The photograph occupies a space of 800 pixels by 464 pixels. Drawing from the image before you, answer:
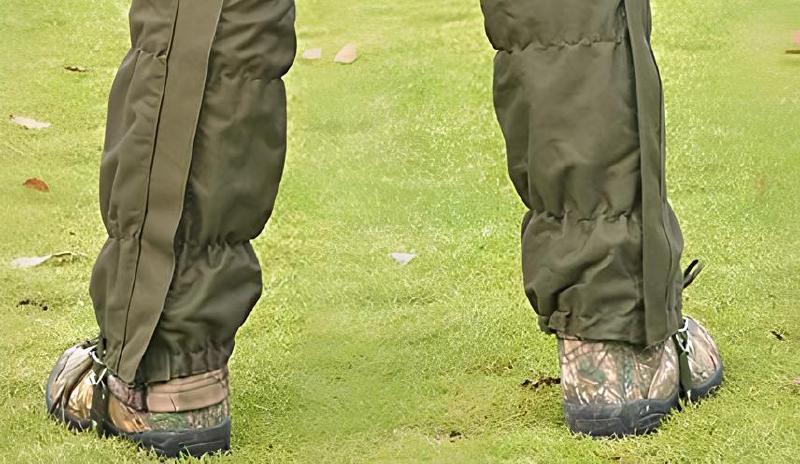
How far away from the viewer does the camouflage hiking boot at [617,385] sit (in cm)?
163

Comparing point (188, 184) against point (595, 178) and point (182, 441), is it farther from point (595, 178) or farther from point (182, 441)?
point (595, 178)

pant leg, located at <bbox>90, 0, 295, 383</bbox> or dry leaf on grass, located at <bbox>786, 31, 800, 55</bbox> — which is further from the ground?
pant leg, located at <bbox>90, 0, 295, 383</bbox>

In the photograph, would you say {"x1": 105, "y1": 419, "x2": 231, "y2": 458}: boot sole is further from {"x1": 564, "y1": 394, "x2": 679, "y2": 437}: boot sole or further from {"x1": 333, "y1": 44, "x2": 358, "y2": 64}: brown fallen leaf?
{"x1": 333, "y1": 44, "x2": 358, "y2": 64}: brown fallen leaf

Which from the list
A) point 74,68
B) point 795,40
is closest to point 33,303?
point 74,68

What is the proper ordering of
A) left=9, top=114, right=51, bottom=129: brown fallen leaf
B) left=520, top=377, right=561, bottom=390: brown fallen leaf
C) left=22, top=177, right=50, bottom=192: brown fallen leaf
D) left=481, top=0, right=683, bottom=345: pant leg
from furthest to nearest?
left=9, top=114, right=51, bottom=129: brown fallen leaf < left=22, top=177, right=50, bottom=192: brown fallen leaf < left=520, top=377, right=561, bottom=390: brown fallen leaf < left=481, top=0, right=683, bottom=345: pant leg

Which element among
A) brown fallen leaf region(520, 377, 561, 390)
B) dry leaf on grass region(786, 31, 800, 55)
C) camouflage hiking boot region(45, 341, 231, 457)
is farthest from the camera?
dry leaf on grass region(786, 31, 800, 55)

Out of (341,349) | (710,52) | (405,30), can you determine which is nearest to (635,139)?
(341,349)

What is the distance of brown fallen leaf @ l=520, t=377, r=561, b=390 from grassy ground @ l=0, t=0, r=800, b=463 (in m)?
0.02

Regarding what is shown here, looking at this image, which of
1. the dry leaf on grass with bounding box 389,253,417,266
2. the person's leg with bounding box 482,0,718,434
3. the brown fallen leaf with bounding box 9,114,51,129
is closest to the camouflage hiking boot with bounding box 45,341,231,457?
the person's leg with bounding box 482,0,718,434

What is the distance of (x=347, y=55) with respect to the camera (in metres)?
3.98

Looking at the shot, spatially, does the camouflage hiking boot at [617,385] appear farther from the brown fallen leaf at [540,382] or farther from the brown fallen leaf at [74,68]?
the brown fallen leaf at [74,68]

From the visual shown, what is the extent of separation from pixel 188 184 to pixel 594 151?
50cm

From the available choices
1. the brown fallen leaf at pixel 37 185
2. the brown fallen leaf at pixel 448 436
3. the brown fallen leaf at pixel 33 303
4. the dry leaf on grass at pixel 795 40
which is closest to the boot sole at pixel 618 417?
the brown fallen leaf at pixel 448 436

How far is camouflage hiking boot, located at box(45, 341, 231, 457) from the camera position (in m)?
1.65
